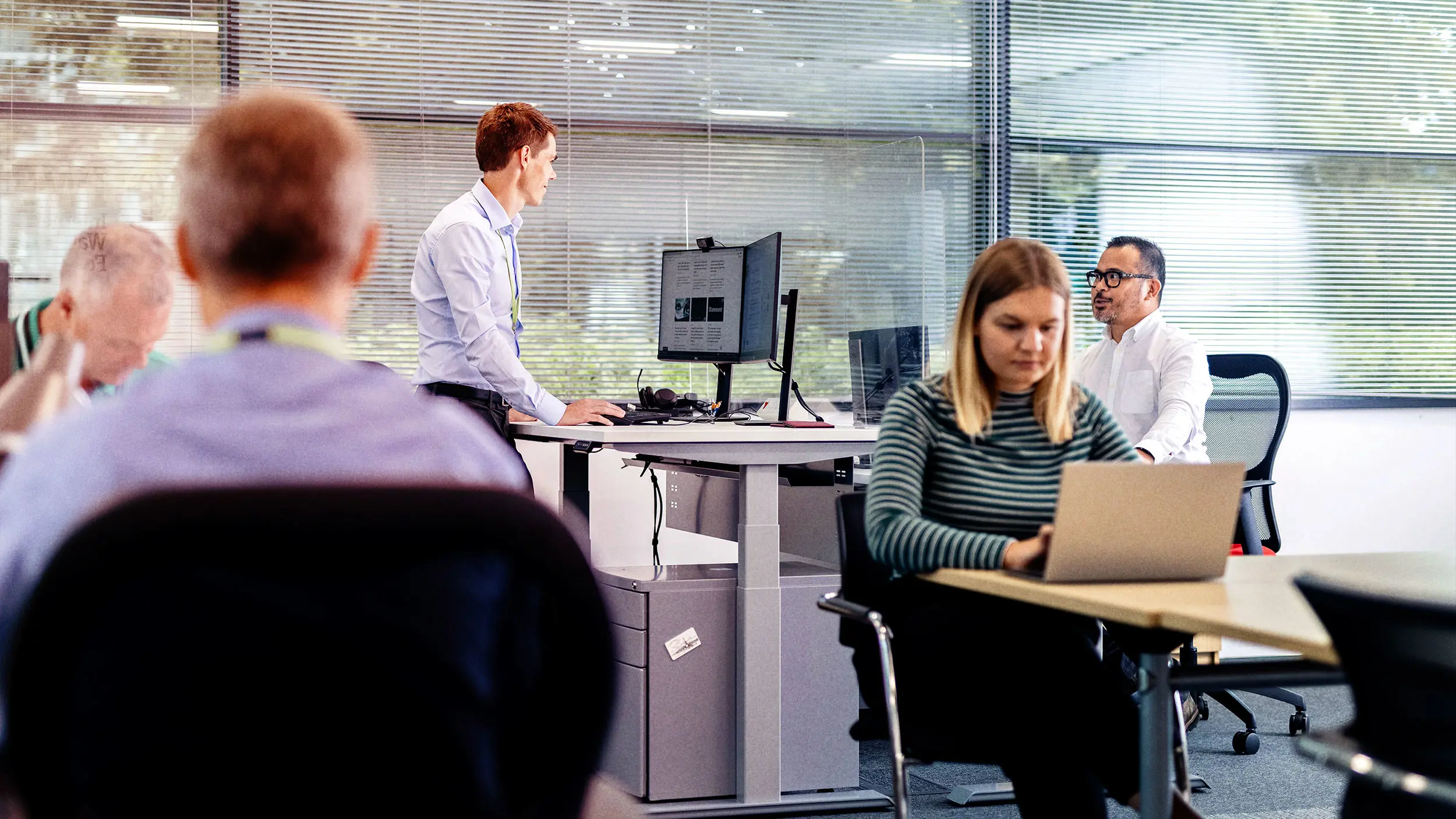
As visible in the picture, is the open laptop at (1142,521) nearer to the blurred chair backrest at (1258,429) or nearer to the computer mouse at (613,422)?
the computer mouse at (613,422)

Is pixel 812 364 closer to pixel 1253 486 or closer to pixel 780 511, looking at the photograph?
pixel 780 511

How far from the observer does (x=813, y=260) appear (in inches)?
200

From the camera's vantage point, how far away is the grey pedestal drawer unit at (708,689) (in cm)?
310

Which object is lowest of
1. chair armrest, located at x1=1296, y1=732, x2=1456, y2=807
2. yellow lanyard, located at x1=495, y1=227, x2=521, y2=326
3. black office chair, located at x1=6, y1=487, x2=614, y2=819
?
chair armrest, located at x1=1296, y1=732, x2=1456, y2=807

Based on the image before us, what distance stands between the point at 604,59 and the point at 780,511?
206cm

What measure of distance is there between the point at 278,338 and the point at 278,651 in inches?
9.4

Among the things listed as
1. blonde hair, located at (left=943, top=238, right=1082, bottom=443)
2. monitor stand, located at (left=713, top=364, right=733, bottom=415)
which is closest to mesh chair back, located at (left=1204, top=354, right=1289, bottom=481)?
monitor stand, located at (left=713, top=364, right=733, bottom=415)

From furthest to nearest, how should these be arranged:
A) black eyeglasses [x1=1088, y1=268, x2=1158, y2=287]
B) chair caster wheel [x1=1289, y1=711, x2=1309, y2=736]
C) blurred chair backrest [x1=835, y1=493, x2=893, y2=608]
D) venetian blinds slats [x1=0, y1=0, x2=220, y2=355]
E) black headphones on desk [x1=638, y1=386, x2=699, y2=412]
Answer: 1. venetian blinds slats [x1=0, y1=0, x2=220, y2=355]
2. chair caster wheel [x1=1289, y1=711, x2=1309, y2=736]
3. black eyeglasses [x1=1088, y1=268, x2=1158, y2=287]
4. black headphones on desk [x1=638, y1=386, x2=699, y2=412]
5. blurred chair backrest [x1=835, y1=493, x2=893, y2=608]

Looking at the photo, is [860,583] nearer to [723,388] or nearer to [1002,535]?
[1002,535]

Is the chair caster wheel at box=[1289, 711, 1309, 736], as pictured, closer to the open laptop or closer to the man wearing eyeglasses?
the man wearing eyeglasses

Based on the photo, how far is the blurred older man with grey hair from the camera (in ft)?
5.42

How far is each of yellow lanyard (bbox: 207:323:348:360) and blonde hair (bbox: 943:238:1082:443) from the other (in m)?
1.36

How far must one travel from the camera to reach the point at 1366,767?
1229 mm

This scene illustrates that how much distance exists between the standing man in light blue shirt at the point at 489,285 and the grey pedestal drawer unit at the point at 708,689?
1.79 feet
